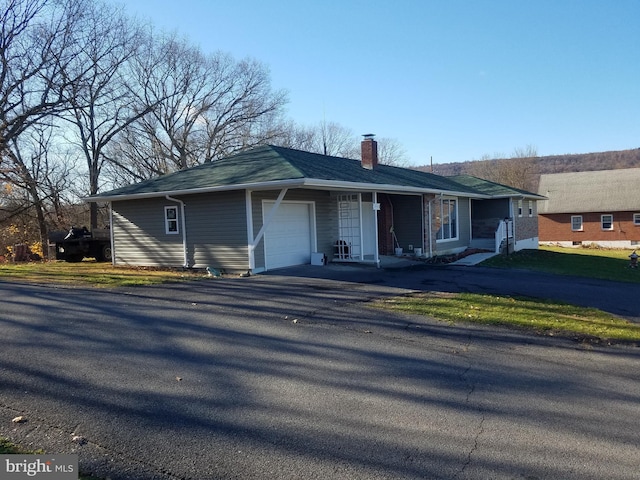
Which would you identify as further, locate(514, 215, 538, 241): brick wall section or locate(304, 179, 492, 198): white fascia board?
locate(514, 215, 538, 241): brick wall section

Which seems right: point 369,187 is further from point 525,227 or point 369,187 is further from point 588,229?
point 588,229

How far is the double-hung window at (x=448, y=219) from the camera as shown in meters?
21.3

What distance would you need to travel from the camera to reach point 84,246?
20.8m

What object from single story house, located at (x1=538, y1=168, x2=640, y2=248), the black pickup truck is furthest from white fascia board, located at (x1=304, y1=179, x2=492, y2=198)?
single story house, located at (x1=538, y1=168, x2=640, y2=248)

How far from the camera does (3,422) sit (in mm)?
4223

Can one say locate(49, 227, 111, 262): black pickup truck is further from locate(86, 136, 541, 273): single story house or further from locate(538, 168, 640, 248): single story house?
locate(538, 168, 640, 248): single story house

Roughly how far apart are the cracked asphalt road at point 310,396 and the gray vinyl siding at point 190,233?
571 centimetres

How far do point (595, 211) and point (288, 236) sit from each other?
29.1 m

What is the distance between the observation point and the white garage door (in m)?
15.1

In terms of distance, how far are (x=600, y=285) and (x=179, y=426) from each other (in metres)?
12.8

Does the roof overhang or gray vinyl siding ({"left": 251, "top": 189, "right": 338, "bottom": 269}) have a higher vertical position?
the roof overhang

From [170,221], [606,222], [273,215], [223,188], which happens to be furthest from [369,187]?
[606,222]

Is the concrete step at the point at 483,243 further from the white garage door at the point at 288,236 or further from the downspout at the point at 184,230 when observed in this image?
the downspout at the point at 184,230

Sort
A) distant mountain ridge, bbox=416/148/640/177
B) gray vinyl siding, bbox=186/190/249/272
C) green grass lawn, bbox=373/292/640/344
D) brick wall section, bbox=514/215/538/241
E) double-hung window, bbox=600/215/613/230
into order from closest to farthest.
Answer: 1. green grass lawn, bbox=373/292/640/344
2. gray vinyl siding, bbox=186/190/249/272
3. brick wall section, bbox=514/215/538/241
4. double-hung window, bbox=600/215/613/230
5. distant mountain ridge, bbox=416/148/640/177
